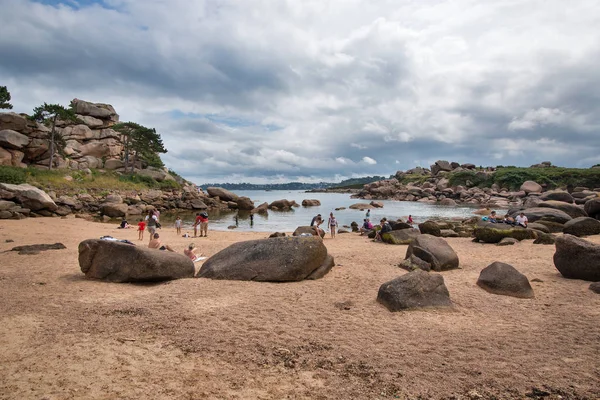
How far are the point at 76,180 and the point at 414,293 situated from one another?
5328 centimetres

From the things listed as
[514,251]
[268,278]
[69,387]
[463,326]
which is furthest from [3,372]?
[514,251]

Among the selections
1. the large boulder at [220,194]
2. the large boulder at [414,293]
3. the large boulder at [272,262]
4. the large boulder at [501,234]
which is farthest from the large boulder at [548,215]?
the large boulder at [220,194]

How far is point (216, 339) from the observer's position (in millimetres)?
6973

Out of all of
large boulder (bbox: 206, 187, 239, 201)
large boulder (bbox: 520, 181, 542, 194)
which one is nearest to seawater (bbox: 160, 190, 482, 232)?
large boulder (bbox: 206, 187, 239, 201)

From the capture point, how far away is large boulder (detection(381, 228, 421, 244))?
846 inches

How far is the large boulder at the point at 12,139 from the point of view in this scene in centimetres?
4512

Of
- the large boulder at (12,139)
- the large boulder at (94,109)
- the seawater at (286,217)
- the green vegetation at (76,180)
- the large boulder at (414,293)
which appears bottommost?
the seawater at (286,217)

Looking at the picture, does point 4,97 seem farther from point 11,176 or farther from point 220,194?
point 220,194

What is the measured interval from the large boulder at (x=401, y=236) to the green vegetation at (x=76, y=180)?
135 feet

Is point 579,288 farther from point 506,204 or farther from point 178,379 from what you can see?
point 506,204

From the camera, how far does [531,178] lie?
10312 cm

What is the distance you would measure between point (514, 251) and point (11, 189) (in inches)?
1657

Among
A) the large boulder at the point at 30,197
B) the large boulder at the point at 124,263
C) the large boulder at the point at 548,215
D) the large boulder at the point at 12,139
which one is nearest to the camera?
the large boulder at the point at 124,263

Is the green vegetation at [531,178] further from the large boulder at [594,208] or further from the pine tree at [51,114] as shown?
the pine tree at [51,114]
